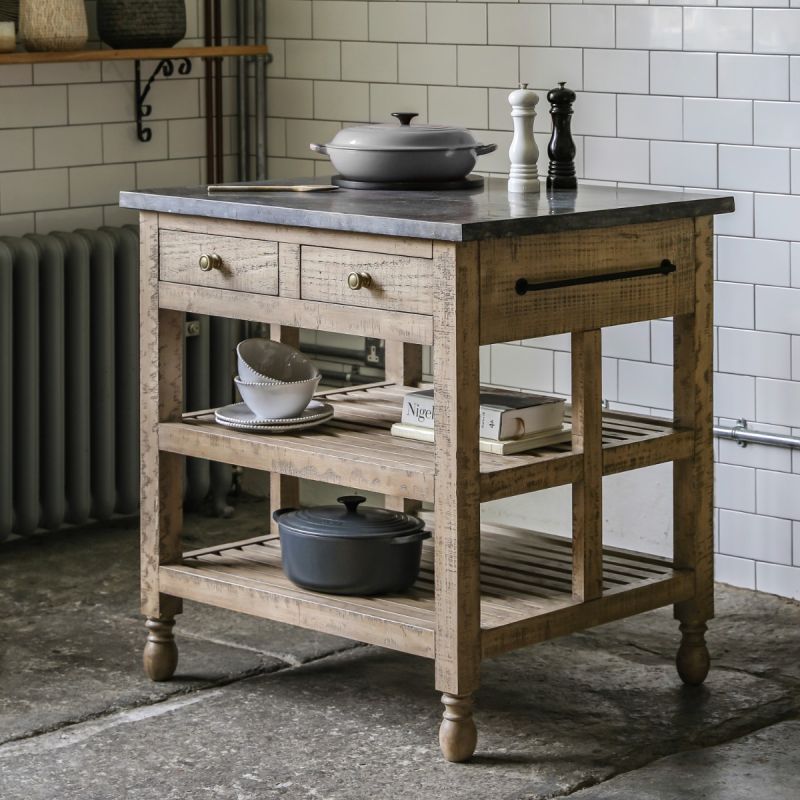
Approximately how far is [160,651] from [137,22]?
211cm

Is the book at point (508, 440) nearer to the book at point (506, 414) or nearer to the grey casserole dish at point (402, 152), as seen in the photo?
the book at point (506, 414)

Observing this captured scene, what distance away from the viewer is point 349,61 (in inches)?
205

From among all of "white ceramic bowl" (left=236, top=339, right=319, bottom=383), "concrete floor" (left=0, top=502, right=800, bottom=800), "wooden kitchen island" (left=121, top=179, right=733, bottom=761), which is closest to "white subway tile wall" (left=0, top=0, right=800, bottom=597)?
"concrete floor" (left=0, top=502, right=800, bottom=800)

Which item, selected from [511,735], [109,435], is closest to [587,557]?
→ [511,735]

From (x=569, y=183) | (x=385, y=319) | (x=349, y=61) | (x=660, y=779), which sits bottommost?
(x=660, y=779)

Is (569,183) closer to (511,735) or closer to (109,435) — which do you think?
(511,735)

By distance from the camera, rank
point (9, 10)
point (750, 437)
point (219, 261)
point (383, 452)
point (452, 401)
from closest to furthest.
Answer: point (452, 401) → point (383, 452) → point (219, 261) → point (750, 437) → point (9, 10)

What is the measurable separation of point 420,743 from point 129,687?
76cm

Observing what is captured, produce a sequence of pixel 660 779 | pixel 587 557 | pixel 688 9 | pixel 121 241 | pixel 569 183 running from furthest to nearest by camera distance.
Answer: pixel 121 241
pixel 688 9
pixel 569 183
pixel 587 557
pixel 660 779

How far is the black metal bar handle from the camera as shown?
10.5ft

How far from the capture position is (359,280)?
128 inches

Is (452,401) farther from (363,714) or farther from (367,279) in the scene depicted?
(363,714)

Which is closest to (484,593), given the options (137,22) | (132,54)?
(132,54)

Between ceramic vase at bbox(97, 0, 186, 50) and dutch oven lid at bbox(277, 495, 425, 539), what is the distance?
1.94 meters
